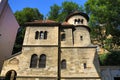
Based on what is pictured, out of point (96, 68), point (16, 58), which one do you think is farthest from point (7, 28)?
point (96, 68)

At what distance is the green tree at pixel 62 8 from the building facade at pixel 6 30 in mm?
12116

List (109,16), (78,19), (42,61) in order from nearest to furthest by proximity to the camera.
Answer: (42,61) < (78,19) < (109,16)

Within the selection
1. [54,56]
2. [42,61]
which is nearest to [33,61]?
[42,61]

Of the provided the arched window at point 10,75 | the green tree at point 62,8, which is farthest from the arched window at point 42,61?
the green tree at point 62,8

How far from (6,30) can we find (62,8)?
54.7 feet

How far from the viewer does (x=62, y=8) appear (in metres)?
37.2

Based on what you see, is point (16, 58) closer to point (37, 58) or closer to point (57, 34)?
point (37, 58)

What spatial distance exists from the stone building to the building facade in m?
3.59

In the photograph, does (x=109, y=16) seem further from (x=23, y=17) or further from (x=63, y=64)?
(x=23, y=17)

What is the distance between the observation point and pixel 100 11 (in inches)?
996

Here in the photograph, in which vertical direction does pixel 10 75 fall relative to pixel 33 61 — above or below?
below

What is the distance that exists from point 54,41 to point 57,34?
97cm

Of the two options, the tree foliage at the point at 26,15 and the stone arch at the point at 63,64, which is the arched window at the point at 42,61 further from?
the tree foliage at the point at 26,15

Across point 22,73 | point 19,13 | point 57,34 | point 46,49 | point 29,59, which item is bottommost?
point 22,73
